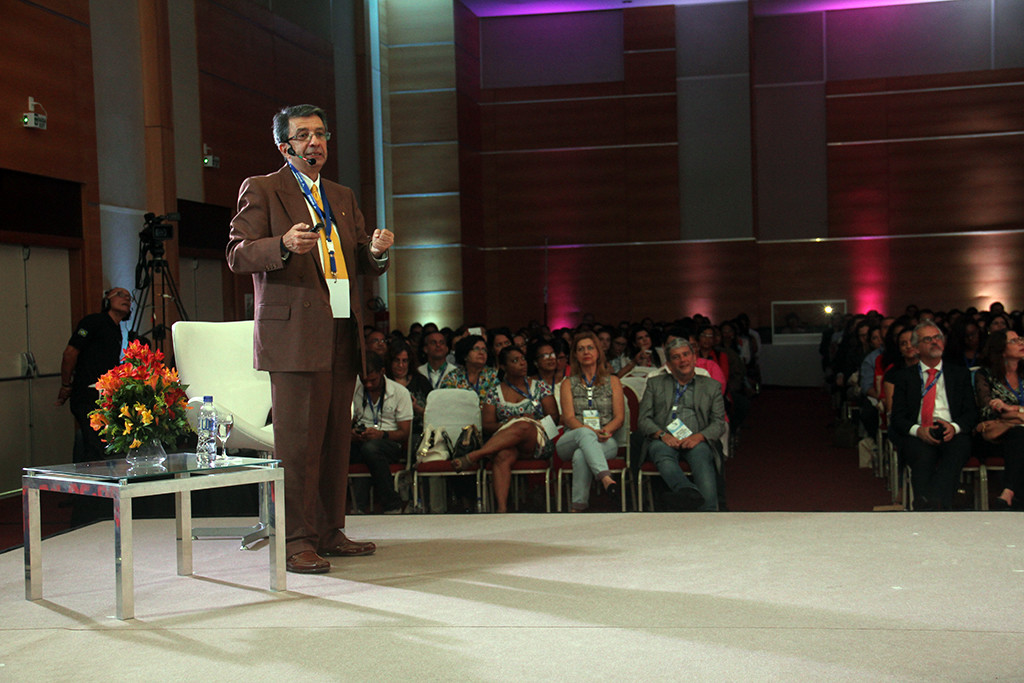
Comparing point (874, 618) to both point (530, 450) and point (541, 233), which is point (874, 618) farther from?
point (541, 233)

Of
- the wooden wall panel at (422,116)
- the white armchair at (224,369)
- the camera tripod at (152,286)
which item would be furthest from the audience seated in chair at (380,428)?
the wooden wall panel at (422,116)

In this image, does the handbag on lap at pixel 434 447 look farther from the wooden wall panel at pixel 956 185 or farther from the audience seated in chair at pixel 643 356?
the wooden wall panel at pixel 956 185

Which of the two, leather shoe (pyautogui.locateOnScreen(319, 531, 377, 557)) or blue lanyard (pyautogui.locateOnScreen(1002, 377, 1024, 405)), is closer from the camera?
leather shoe (pyautogui.locateOnScreen(319, 531, 377, 557))

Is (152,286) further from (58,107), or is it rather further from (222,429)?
(222,429)

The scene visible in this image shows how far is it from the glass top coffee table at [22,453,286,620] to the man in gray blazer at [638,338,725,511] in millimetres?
2515

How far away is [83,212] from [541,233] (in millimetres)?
A: 8593

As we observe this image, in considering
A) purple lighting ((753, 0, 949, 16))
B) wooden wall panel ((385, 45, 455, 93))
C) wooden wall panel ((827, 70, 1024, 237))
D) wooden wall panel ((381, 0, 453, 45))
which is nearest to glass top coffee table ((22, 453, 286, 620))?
wooden wall panel ((385, 45, 455, 93))

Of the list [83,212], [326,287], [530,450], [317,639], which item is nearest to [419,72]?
[83,212]

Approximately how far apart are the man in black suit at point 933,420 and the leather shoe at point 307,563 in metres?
3.27

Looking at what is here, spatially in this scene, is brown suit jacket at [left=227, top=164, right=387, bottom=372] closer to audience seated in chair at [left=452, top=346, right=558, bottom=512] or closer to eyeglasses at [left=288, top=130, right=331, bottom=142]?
eyeglasses at [left=288, top=130, right=331, bottom=142]

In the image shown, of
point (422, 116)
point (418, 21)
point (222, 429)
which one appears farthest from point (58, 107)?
point (418, 21)

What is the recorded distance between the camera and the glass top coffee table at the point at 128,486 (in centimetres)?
284

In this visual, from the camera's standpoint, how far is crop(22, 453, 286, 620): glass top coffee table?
284 centimetres

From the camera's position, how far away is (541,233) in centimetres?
1506
